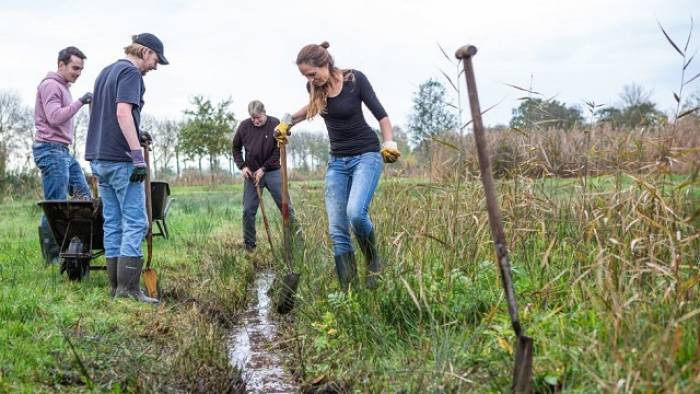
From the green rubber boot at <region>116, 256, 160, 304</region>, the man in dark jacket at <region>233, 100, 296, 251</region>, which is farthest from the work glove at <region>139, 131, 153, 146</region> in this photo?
the man in dark jacket at <region>233, 100, 296, 251</region>

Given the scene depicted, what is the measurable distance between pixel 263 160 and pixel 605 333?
5062 millimetres

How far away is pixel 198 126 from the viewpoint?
97.4 feet

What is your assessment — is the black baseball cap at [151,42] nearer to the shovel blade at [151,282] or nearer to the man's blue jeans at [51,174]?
the shovel blade at [151,282]

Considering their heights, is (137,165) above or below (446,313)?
above

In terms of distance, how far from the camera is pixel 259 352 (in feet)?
12.7

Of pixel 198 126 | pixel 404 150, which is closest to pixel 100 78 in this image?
pixel 404 150

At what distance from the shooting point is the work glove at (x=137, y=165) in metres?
4.34

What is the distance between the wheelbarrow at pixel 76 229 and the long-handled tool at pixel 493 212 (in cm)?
358

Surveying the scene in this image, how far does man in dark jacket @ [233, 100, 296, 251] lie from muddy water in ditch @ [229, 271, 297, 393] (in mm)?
1989

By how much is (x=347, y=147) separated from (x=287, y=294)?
113 centimetres

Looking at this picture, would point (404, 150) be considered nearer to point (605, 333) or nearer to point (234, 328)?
point (234, 328)

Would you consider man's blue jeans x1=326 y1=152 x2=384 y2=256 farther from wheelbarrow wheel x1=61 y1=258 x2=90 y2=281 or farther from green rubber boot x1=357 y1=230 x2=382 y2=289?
wheelbarrow wheel x1=61 y1=258 x2=90 y2=281

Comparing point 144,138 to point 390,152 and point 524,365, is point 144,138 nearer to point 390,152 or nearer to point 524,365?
point 390,152

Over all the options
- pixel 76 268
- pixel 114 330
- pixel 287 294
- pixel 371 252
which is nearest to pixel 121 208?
pixel 76 268
